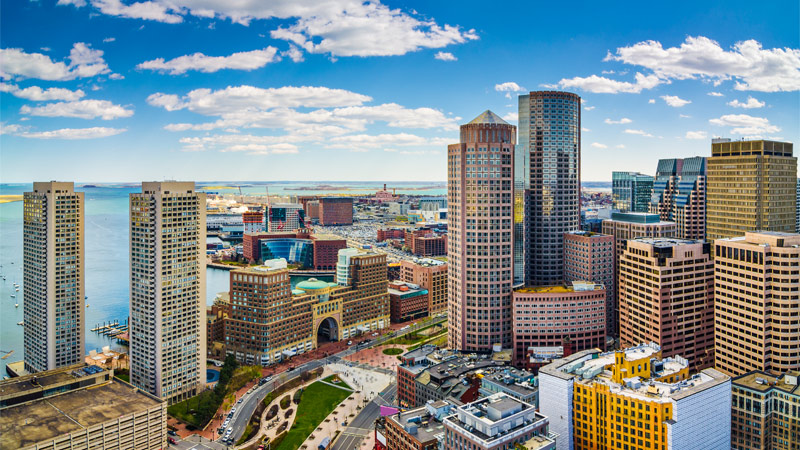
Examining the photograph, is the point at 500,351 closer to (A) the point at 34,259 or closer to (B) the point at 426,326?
(B) the point at 426,326

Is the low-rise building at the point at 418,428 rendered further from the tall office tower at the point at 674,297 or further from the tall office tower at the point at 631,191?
the tall office tower at the point at 631,191

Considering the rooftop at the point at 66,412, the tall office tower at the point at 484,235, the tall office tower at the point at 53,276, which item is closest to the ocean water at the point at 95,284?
the tall office tower at the point at 53,276

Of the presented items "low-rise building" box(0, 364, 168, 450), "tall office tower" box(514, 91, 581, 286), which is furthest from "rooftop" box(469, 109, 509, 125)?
"low-rise building" box(0, 364, 168, 450)

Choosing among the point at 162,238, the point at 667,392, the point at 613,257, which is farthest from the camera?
the point at 613,257

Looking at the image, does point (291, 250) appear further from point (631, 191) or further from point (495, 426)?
point (495, 426)

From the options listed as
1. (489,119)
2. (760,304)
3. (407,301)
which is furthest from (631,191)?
(760,304)

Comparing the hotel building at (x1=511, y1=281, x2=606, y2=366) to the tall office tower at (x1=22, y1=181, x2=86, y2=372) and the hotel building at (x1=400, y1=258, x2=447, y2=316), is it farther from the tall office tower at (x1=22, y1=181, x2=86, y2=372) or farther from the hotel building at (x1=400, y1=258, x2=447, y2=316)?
the tall office tower at (x1=22, y1=181, x2=86, y2=372)

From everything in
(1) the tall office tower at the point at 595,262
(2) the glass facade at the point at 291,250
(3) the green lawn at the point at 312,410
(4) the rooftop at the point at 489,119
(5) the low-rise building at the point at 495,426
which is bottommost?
(3) the green lawn at the point at 312,410

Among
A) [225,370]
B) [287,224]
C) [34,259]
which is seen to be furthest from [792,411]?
[287,224]
